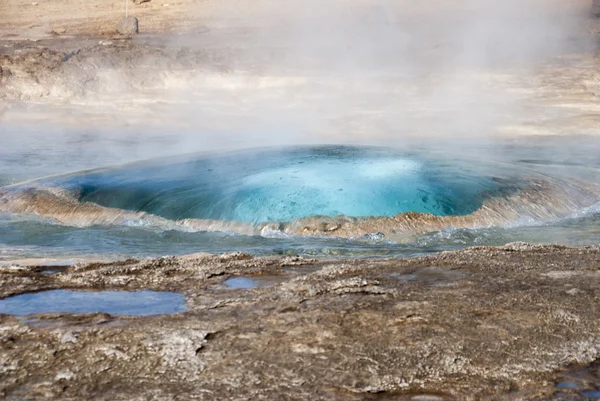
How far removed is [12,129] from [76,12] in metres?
7.22

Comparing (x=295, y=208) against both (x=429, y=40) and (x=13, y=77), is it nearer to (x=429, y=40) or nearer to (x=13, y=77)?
(x=13, y=77)

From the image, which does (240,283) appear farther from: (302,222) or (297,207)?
(297,207)

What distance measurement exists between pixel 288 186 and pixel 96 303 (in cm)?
205

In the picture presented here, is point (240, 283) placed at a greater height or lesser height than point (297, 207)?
greater

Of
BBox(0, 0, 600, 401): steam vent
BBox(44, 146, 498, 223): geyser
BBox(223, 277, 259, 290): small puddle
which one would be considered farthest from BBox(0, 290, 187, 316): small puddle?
BBox(44, 146, 498, 223): geyser

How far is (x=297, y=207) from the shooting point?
414cm

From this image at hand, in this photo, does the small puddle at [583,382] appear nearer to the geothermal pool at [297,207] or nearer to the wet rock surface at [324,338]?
the wet rock surface at [324,338]

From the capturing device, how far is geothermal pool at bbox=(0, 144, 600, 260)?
384 centimetres

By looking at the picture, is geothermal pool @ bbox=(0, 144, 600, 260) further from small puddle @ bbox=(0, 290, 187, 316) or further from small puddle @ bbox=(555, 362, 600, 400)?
small puddle @ bbox=(555, 362, 600, 400)

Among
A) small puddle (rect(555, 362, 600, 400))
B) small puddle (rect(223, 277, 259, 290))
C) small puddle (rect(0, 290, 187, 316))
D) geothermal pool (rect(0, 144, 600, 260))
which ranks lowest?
geothermal pool (rect(0, 144, 600, 260))

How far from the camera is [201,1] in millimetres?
15070

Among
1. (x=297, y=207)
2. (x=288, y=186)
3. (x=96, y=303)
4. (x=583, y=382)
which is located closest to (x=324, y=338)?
(x=583, y=382)

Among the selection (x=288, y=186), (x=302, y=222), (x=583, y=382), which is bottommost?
(x=302, y=222)

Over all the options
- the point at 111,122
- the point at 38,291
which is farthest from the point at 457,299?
the point at 111,122
